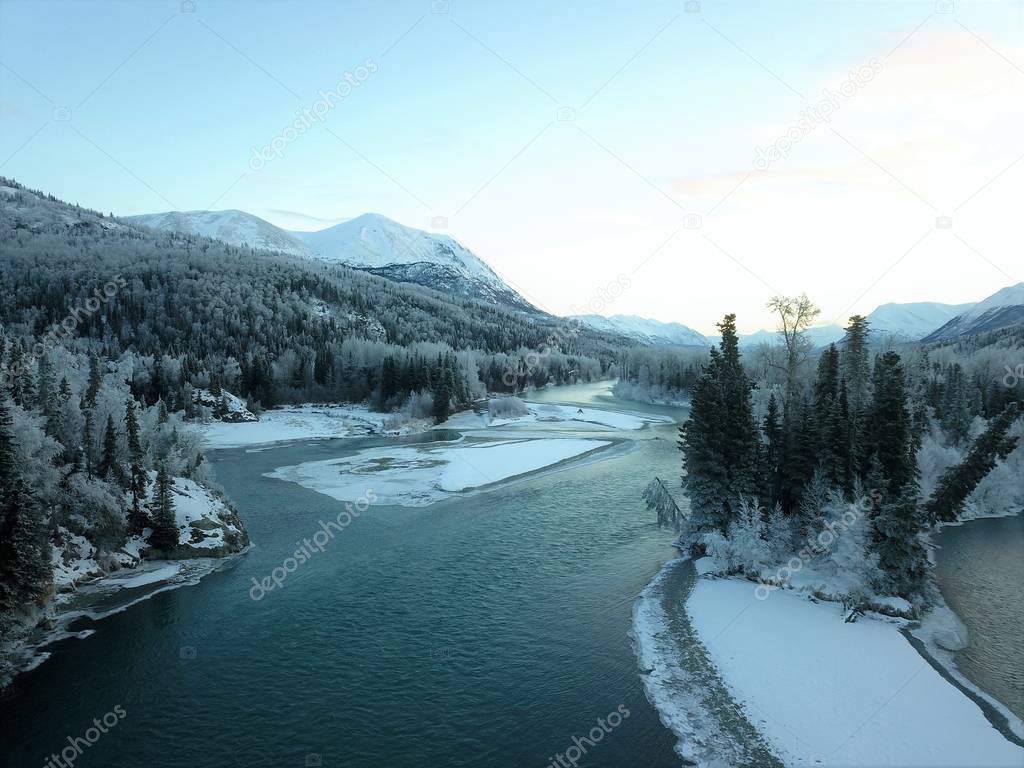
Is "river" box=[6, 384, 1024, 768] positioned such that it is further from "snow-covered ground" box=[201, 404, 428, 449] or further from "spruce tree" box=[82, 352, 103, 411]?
"snow-covered ground" box=[201, 404, 428, 449]

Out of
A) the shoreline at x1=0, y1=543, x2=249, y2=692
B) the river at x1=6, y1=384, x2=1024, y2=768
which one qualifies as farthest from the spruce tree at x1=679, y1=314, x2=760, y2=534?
the shoreline at x1=0, y1=543, x2=249, y2=692

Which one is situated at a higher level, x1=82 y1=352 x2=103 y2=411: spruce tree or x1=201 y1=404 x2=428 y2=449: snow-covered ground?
x1=82 y1=352 x2=103 y2=411: spruce tree

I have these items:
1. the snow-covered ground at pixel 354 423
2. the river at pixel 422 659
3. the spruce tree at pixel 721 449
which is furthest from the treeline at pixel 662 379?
the river at pixel 422 659

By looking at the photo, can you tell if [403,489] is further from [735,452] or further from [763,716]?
[763,716]

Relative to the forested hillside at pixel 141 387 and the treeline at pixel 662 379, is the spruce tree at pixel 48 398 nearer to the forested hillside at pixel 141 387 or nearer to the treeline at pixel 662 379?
the forested hillside at pixel 141 387

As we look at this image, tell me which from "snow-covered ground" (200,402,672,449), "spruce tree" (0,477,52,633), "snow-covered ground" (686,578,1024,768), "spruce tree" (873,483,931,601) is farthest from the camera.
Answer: "snow-covered ground" (200,402,672,449)

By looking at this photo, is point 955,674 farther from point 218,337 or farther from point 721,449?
point 218,337

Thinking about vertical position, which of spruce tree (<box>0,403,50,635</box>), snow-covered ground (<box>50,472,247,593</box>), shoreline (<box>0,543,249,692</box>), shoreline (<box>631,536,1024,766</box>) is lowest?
shoreline (<box>631,536,1024,766</box>)

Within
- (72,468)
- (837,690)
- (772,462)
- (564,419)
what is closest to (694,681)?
(837,690)
